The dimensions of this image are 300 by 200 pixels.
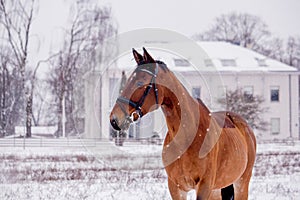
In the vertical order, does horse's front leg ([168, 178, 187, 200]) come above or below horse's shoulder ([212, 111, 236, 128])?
below

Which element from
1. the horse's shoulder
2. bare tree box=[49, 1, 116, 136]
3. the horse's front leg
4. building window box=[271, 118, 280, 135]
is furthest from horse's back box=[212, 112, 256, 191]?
building window box=[271, 118, 280, 135]

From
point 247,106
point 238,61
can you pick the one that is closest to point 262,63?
point 238,61

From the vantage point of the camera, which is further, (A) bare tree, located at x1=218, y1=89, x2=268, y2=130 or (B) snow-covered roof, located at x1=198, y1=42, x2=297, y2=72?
(B) snow-covered roof, located at x1=198, y1=42, x2=297, y2=72

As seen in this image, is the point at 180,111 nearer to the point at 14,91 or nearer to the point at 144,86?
the point at 144,86

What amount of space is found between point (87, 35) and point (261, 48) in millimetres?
25851

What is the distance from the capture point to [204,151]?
4.49m

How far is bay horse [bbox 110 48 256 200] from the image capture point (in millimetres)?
4105

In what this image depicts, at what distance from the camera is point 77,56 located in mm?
31750

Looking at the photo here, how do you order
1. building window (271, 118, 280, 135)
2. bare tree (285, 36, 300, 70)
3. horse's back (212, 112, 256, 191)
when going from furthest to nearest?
bare tree (285, 36, 300, 70)
building window (271, 118, 280, 135)
horse's back (212, 112, 256, 191)

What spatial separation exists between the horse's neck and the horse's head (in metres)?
0.16

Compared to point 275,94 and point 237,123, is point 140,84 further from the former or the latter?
point 275,94

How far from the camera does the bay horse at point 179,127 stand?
411cm

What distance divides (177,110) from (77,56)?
27901mm

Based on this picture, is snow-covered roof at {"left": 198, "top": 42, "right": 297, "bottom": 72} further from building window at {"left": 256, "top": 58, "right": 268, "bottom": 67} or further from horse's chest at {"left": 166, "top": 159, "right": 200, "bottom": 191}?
horse's chest at {"left": 166, "top": 159, "right": 200, "bottom": 191}
